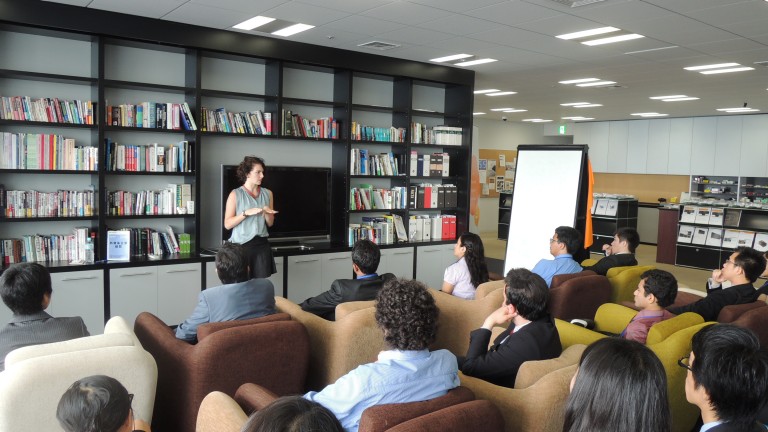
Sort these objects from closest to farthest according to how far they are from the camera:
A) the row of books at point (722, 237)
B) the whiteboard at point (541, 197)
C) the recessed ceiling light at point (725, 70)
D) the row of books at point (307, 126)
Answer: the whiteboard at point (541, 197)
the row of books at point (307, 126)
the recessed ceiling light at point (725, 70)
the row of books at point (722, 237)

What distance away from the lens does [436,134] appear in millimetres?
7691

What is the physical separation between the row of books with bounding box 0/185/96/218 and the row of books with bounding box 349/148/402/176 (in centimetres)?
284

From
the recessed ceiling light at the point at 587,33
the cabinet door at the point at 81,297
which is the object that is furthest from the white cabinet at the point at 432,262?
the cabinet door at the point at 81,297

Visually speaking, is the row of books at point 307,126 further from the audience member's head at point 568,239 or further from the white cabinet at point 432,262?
the audience member's head at point 568,239

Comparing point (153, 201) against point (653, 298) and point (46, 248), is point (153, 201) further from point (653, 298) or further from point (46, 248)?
point (653, 298)

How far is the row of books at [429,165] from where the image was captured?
7.47m

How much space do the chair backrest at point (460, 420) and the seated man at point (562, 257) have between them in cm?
287

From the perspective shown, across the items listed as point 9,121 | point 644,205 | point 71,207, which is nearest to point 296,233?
point 71,207

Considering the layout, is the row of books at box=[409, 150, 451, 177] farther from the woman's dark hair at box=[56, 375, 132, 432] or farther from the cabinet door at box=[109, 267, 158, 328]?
the woman's dark hair at box=[56, 375, 132, 432]

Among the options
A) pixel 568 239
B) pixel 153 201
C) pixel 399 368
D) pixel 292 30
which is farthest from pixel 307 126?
pixel 399 368

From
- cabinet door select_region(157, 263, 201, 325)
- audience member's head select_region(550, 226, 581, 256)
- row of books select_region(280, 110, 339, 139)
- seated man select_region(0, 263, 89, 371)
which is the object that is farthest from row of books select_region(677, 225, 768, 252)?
seated man select_region(0, 263, 89, 371)

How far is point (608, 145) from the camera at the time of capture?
14.9 meters

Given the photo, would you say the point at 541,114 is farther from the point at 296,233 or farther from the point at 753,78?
the point at 296,233

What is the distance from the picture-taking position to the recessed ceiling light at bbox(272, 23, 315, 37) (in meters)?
5.53
